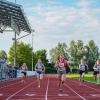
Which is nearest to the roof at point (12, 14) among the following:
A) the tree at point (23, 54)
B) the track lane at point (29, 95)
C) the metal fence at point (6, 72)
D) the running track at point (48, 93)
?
the metal fence at point (6, 72)

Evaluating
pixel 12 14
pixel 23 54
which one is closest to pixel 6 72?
pixel 12 14

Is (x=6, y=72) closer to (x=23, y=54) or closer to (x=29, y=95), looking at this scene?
(x=29, y=95)

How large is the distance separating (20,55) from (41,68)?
94.1 m

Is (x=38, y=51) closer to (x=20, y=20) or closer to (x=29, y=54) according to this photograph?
(x=29, y=54)

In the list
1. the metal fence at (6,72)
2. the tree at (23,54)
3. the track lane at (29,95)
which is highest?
the tree at (23,54)

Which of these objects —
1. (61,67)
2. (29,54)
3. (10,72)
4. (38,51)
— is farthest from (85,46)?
(61,67)

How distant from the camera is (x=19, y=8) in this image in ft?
193

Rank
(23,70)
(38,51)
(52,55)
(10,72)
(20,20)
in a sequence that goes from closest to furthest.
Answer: (23,70) < (10,72) < (20,20) < (38,51) < (52,55)

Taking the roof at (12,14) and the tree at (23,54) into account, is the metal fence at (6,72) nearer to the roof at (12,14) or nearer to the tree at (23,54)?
the roof at (12,14)

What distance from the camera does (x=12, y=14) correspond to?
63406 millimetres

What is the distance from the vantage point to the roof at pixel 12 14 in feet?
185

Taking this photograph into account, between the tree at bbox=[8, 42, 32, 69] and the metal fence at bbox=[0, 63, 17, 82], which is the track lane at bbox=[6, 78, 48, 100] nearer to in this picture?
the metal fence at bbox=[0, 63, 17, 82]

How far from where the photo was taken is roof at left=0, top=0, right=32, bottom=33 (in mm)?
56500

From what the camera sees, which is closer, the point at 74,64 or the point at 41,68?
the point at 41,68
